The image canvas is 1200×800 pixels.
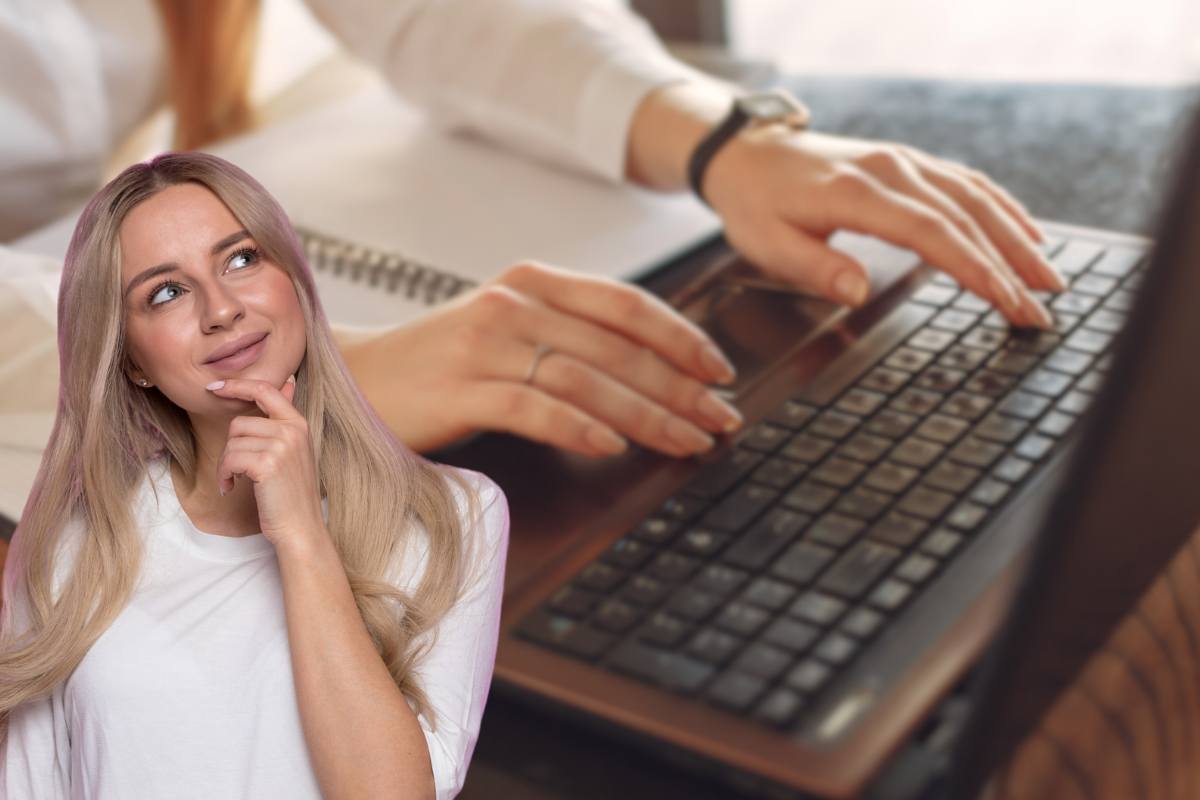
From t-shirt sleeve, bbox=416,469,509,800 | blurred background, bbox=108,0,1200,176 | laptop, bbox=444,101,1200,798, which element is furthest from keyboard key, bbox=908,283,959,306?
blurred background, bbox=108,0,1200,176

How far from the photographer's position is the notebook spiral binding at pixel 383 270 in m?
0.42

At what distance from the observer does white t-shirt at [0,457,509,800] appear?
0.62 feet

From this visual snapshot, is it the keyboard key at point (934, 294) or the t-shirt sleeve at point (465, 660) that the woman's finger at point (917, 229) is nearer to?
the keyboard key at point (934, 294)

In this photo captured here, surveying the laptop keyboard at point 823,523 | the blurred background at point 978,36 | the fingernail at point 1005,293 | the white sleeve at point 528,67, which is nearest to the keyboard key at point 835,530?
the laptop keyboard at point 823,523

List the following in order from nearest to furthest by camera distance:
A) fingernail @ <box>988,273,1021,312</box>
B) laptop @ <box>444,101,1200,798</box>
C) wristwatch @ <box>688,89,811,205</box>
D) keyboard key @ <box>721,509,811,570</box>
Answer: laptop @ <box>444,101,1200,798</box>
keyboard key @ <box>721,509,811,570</box>
fingernail @ <box>988,273,1021,312</box>
wristwatch @ <box>688,89,811,205</box>

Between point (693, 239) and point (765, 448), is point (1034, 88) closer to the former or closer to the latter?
point (693, 239)

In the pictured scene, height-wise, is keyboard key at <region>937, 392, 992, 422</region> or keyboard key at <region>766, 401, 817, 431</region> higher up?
keyboard key at <region>937, 392, 992, 422</region>

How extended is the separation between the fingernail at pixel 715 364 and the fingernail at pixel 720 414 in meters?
0.01

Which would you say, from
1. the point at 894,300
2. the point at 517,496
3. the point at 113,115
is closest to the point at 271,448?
the point at 517,496

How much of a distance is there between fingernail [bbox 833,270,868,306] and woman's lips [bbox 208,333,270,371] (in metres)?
Result: 0.25

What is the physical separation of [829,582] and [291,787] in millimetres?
118

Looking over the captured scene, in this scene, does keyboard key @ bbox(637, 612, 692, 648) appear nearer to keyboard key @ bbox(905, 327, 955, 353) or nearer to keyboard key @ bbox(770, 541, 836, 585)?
keyboard key @ bbox(770, 541, 836, 585)

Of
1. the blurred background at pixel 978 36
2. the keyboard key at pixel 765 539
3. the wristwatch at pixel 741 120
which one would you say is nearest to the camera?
the keyboard key at pixel 765 539

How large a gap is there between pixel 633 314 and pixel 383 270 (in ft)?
0.37
